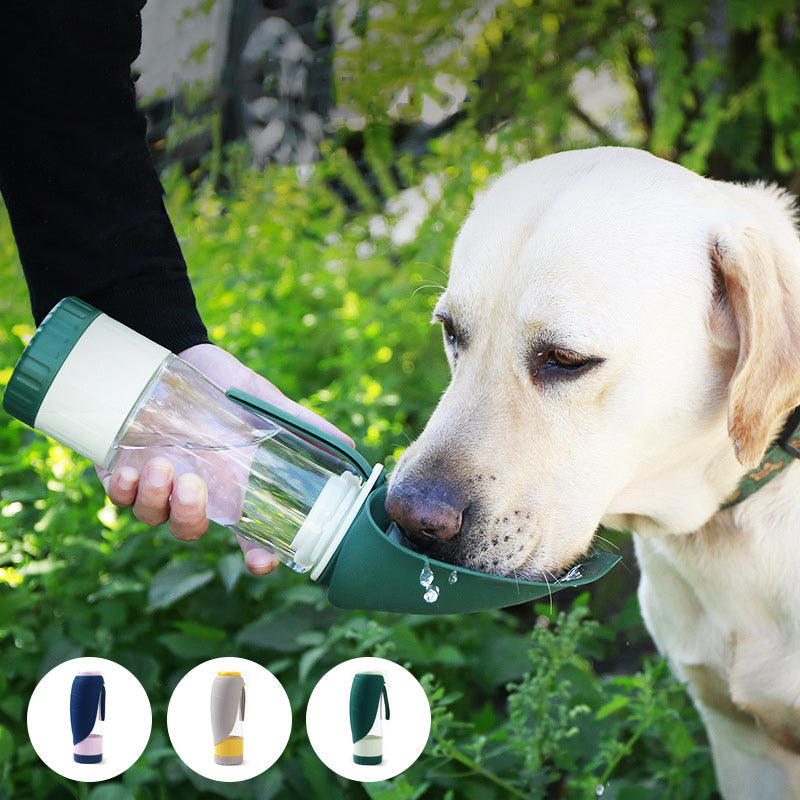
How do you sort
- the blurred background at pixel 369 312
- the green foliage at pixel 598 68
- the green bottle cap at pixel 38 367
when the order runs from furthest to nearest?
1. the green foliage at pixel 598 68
2. the blurred background at pixel 369 312
3. the green bottle cap at pixel 38 367

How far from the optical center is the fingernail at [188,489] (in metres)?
1.84

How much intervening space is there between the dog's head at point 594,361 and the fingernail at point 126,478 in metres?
0.55

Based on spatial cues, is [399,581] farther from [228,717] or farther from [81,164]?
[81,164]

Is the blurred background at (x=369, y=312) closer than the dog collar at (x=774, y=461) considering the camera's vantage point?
No

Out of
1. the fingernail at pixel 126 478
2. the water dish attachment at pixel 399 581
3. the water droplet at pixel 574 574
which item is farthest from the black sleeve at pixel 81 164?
the water droplet at pixel 574 574

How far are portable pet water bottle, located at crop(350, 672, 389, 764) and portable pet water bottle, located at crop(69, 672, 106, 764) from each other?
526 mm

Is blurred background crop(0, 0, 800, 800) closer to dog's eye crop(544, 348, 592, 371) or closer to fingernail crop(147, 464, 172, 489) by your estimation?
fingernail crop(147, 464, 172, 489)

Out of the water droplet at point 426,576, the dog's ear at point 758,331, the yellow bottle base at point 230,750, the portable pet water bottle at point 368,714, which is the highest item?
the dog's ear at point 758,331

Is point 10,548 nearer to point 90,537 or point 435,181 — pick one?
point 90,537

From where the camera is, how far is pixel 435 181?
466 cm

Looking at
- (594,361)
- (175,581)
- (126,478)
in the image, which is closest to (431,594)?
(594,361)

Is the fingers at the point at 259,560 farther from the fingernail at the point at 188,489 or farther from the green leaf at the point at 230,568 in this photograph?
the green leaf at the point at 230,568

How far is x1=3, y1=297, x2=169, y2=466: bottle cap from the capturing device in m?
1.65

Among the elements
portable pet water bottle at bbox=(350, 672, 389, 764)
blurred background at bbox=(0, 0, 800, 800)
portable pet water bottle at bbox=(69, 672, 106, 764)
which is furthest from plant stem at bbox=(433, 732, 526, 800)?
portable pet water bottle at bbox=(69, 672, 106, 764)
